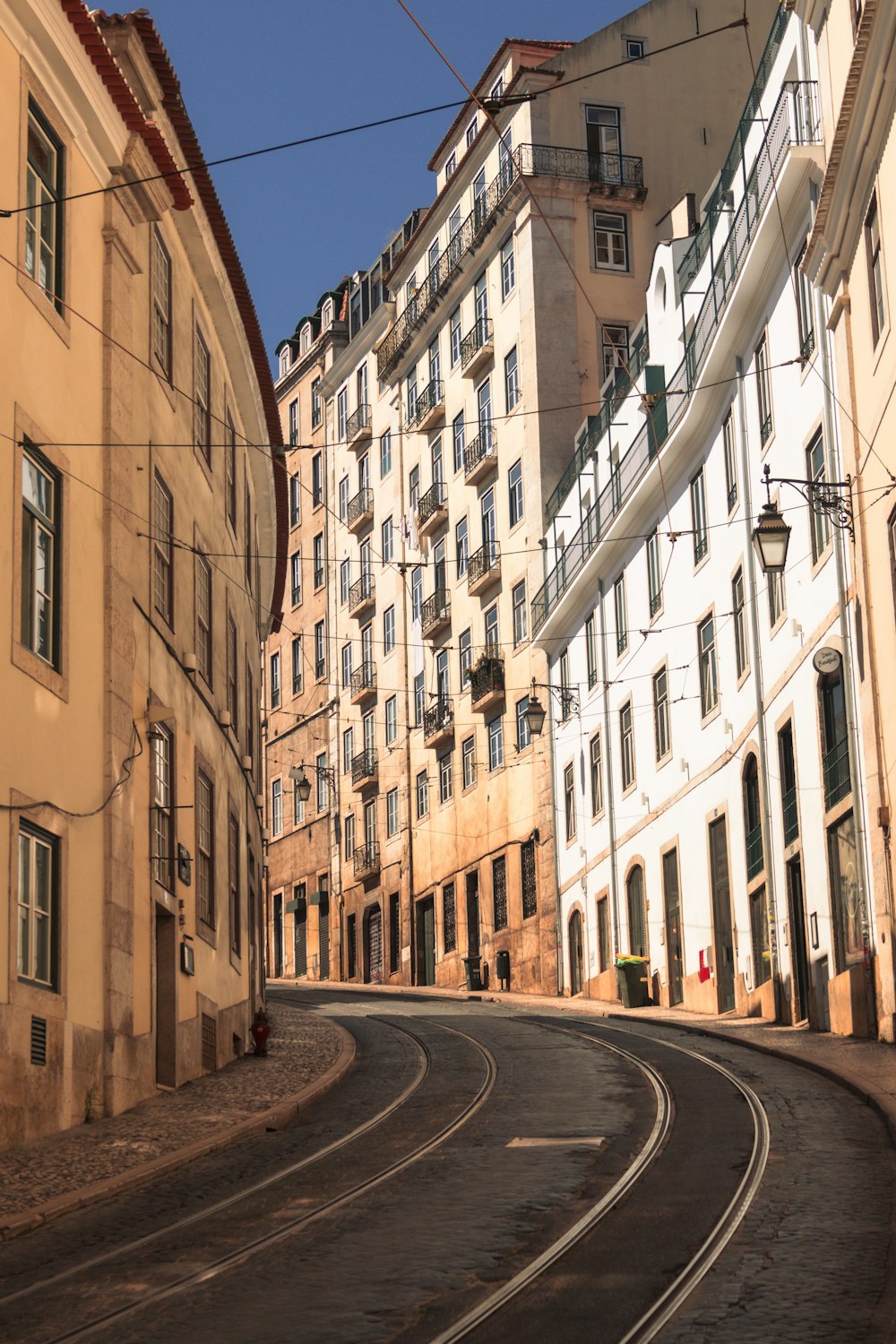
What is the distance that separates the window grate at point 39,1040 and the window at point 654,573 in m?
22.5

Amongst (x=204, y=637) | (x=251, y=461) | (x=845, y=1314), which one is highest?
(x=251, y=461)

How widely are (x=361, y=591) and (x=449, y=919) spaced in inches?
526

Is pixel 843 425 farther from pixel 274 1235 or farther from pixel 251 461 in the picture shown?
pixel 274 1235

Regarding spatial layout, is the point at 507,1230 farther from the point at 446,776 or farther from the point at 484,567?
the point at 446,776

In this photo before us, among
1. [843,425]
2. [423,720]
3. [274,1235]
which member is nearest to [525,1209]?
[274,1235]

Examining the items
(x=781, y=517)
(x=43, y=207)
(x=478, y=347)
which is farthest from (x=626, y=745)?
(x=43, y=207)

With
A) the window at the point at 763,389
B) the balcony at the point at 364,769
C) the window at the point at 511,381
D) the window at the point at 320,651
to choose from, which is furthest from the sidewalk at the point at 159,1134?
the window at the point at 320,651

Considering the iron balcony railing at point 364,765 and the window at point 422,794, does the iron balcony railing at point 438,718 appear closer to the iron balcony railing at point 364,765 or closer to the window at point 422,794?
the window at point 422,794

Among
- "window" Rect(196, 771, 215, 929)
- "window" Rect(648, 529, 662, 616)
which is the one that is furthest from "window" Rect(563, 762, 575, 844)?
"window" Rect(196, 771, 215, 929)

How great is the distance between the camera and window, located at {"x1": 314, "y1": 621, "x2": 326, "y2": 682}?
6700 cm

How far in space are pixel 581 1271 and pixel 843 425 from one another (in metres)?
16.1

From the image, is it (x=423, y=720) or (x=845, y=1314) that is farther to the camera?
(x=423, y=720)

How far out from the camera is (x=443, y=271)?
55594mm

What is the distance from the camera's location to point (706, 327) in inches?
1248
